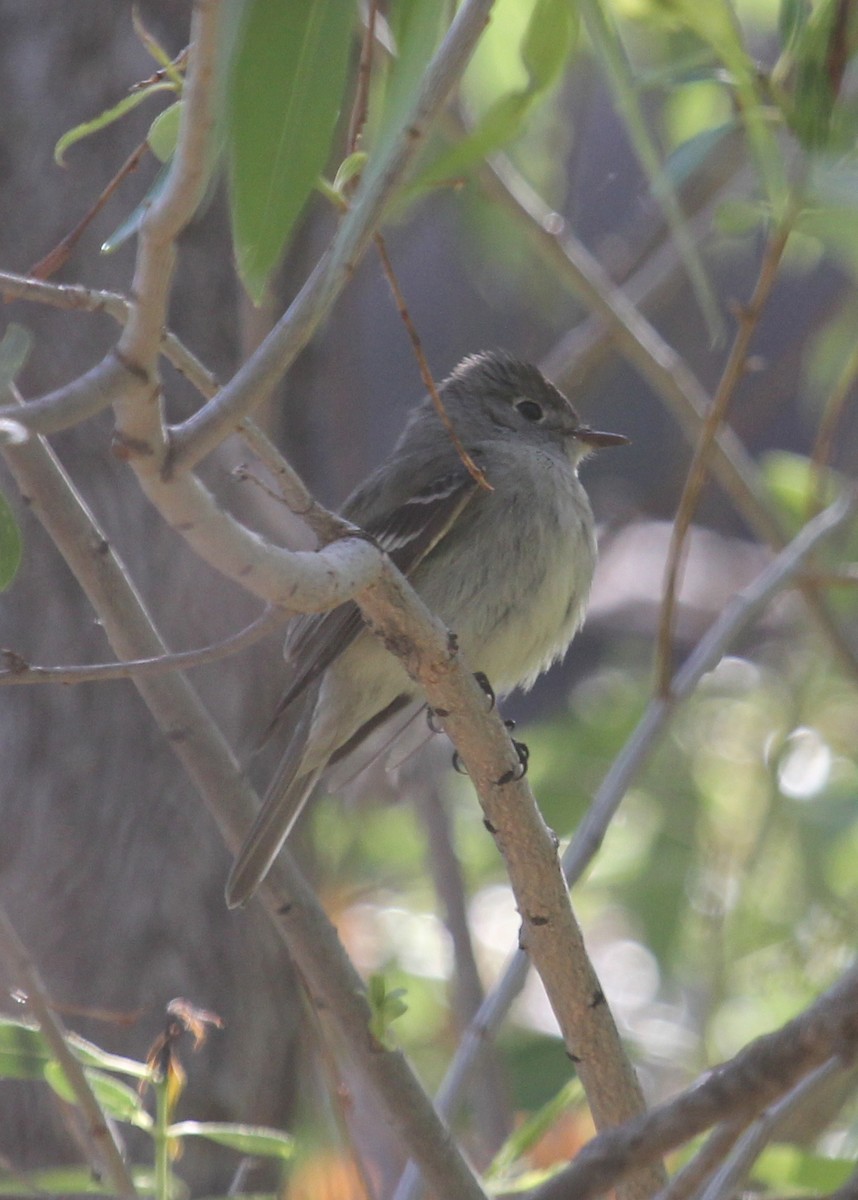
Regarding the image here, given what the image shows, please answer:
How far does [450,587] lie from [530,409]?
3.22 ft

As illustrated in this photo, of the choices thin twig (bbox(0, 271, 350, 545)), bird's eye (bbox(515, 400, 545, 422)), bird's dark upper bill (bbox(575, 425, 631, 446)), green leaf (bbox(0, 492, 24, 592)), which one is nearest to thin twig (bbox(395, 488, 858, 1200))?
bird's dark upper bill (bbox(575, 425, 631, 446))

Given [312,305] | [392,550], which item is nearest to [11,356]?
[312,305]

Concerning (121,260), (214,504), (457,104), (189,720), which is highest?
(457,104)

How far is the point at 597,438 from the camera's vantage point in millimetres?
4359

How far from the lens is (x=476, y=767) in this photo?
8.29 ft

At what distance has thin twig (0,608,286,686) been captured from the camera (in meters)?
1.80

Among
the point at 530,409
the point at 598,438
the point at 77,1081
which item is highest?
the point at 530,409

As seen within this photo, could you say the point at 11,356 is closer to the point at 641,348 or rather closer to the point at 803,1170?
the point at 803,1170

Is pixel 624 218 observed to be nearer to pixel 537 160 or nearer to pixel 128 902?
pixel 537 160

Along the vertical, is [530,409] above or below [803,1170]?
above

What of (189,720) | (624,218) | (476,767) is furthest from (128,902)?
(624,218)

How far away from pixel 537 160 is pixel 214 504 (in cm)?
474

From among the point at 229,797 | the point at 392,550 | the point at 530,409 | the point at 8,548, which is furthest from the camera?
the point at 530,409

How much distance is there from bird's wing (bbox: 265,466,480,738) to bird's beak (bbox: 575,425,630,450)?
0.72 meters
